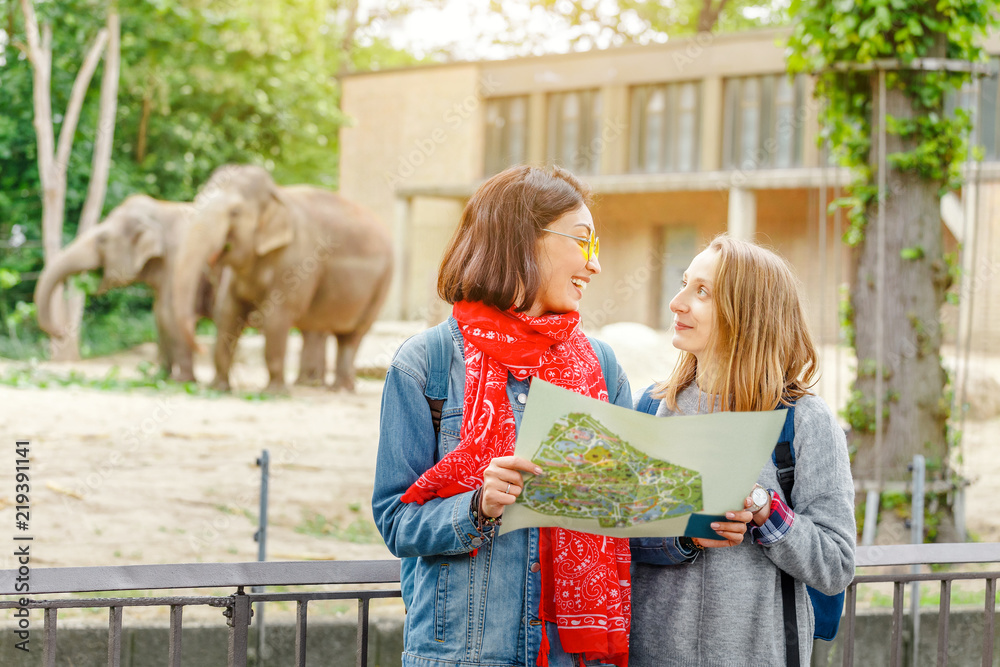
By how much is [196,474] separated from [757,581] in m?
6.78

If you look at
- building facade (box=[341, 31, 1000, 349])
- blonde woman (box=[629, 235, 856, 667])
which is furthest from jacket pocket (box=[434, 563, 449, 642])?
building facade (box=[341, 31, 1000, 349])

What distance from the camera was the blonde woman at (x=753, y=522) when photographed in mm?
1843

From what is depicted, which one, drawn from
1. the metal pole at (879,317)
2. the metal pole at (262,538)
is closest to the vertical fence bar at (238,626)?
the metal pole at (262,538)

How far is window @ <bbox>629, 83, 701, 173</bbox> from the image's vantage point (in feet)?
76.2

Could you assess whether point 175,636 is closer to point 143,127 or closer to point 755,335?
point 755,335

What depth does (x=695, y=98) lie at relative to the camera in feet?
75.8

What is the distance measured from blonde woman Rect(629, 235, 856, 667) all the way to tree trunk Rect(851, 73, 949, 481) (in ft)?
13.2

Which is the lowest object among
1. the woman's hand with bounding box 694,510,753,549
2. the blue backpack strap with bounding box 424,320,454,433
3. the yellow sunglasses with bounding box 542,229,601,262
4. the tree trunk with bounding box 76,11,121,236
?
the woman's hand with bounding box 694,510,753,549

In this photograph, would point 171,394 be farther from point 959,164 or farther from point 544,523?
point 544,523

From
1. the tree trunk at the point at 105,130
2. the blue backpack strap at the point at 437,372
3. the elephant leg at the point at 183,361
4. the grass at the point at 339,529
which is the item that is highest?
the tree trunk at the point at 105,130

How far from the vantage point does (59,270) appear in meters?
12.7

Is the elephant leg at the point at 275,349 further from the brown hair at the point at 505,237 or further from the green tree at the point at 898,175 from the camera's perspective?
the brown hair at the point at 505,237

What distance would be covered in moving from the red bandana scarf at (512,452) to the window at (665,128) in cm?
2219

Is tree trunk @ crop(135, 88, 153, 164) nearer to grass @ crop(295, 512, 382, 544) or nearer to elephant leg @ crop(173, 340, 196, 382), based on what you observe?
elephant leg @ crop(173, 340, 196, 382)
